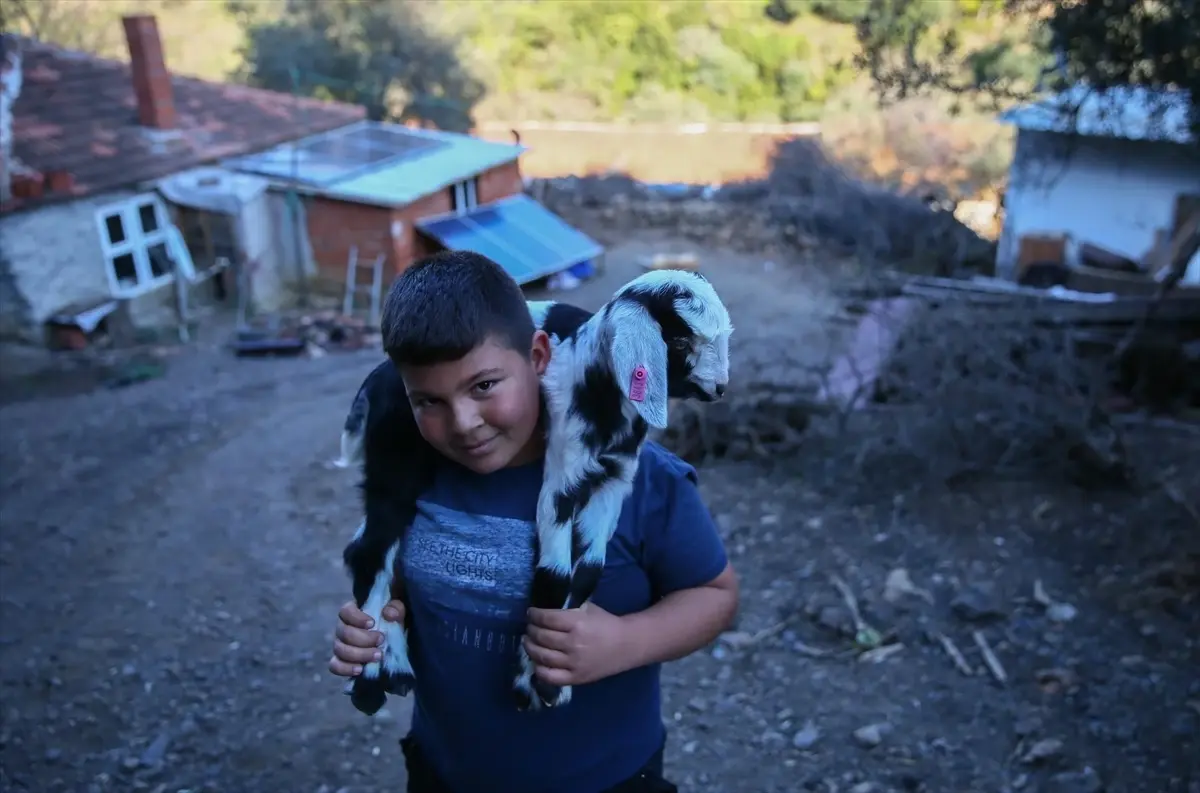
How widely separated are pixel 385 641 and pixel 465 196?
1408 centimetres

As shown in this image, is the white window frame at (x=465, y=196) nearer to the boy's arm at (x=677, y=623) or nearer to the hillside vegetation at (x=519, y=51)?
the hillside vegetation at (x=519, y=51)

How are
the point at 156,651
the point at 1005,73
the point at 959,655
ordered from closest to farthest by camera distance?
the point at 959,655 < the point at 156,651 < the point at 1005,73

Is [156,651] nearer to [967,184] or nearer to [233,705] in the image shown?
[233,705]

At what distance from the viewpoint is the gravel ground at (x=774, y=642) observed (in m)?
3.25

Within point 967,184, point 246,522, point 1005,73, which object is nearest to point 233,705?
point 246,522

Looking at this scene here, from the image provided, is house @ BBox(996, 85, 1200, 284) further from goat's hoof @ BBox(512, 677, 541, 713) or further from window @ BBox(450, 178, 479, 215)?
goat's hoof @ BBox(512, 677, 541, 713)

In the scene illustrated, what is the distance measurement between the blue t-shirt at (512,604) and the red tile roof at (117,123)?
33.7 feet

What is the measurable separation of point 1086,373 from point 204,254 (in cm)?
1085

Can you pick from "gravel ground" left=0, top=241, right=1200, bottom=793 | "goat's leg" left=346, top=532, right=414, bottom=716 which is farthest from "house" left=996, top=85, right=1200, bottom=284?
"goat's leg" left=346, top=532, right=414, bottom=716

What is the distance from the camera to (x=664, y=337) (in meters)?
1.36

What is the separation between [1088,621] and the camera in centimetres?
393

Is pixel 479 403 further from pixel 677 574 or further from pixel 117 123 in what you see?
pixel 117 123

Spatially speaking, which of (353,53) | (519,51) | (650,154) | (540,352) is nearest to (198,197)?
(353,53)

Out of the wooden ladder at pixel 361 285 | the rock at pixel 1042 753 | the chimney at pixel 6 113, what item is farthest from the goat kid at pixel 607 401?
the wooden ladder at pixel 361 285
